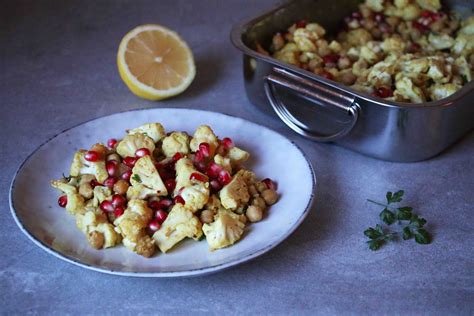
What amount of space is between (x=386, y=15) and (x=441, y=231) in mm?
758

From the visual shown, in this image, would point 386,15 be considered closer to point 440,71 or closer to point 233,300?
point 440,71

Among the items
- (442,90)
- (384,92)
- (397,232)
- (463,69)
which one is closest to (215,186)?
(397,232)

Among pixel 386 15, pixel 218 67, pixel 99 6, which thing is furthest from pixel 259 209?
pixel 99 6

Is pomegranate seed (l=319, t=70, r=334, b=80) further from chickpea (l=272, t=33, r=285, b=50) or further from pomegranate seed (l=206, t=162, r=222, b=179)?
pomegranate seed (l=206, t=162, r=222, b=179)

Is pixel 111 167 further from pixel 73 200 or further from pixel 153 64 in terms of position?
pixel 153 64

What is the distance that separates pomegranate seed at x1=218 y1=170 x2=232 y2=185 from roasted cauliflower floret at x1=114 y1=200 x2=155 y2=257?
138 millimetres

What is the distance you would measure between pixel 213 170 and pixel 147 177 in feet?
0.38

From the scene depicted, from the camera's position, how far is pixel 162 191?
1.13 metres

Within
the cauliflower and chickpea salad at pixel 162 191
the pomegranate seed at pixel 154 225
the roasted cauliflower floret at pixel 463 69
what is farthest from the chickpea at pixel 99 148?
the roasted cauliflower floret at pixel 463 69

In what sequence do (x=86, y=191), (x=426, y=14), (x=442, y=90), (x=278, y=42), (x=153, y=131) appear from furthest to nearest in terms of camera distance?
(x=426, y=14) < (x=278, y=42) < (x=442, y=90) < (x=153, y=131) < (x=86, y=191)

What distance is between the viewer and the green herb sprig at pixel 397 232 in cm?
115

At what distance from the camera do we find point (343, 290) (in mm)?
1062

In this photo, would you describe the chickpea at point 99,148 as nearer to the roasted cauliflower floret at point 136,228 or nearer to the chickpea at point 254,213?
the roasted cauliflower floret at point 136,228

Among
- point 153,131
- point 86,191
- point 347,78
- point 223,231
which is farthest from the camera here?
point 347,78
